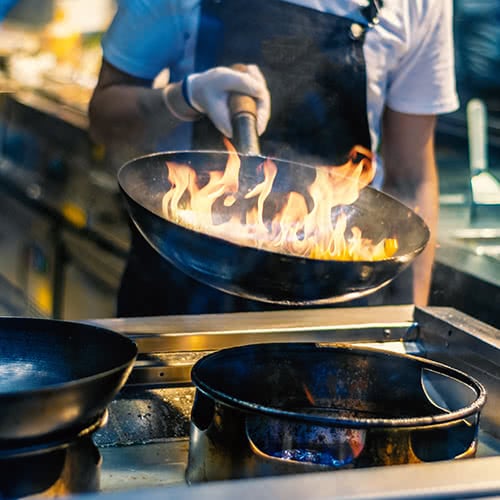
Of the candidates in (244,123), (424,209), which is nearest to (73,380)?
(244,123)

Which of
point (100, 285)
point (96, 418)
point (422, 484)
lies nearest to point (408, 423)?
point (422, 484)

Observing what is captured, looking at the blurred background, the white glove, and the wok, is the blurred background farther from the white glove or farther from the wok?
the wok

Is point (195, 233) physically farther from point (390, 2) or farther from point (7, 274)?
point (7, 274)

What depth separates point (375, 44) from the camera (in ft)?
5.85

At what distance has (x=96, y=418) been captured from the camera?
2.91 ft

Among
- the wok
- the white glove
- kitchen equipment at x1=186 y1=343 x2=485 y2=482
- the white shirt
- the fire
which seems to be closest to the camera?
kitchen equipment at x1=186 y1=343 x2=485 y2=482

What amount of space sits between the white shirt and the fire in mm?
594

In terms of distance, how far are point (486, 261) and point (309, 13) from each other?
772 millimetres

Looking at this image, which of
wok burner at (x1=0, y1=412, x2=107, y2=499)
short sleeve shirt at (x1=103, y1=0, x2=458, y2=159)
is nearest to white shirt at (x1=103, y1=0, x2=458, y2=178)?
short sleeve shirt at (x1=103, y1=0, x2=458, y2=159)

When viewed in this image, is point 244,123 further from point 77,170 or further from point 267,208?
point 77,170

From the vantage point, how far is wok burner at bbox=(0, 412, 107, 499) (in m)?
0.79

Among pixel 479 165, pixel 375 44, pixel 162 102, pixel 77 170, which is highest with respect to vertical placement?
pixel 375 44

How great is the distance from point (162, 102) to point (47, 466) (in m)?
0.93

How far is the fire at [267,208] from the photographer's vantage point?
1.17 m
